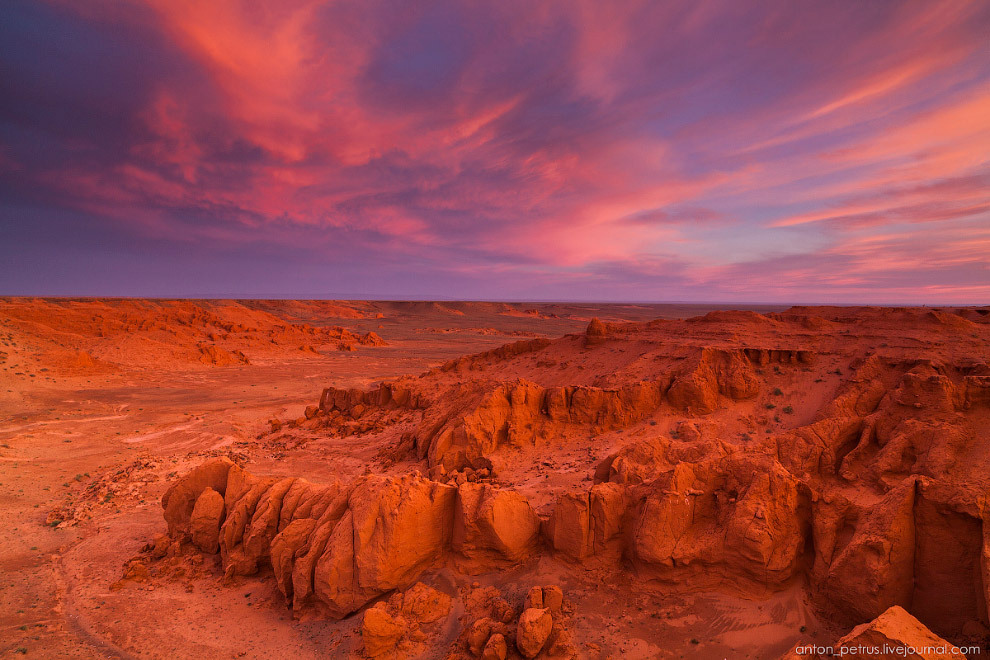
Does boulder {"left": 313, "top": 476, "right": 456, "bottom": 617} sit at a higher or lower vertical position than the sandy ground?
higher

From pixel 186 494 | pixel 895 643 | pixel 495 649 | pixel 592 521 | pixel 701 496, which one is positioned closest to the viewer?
pixel 895 643

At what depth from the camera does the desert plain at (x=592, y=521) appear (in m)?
6.33

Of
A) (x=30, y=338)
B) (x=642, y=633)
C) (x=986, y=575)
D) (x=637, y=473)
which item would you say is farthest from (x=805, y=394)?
(x=30, y=338)

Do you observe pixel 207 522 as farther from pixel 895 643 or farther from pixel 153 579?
pixel 895 643

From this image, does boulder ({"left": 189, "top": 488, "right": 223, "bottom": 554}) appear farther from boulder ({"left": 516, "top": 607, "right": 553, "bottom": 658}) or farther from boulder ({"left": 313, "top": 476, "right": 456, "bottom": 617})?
boulder ({"left": 516, "top": 607, "right": 553, "bottom": 658})

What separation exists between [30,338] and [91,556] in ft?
118

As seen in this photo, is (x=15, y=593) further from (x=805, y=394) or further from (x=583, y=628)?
(x=805, y=394)

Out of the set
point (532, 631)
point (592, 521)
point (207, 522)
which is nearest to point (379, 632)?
point (532, 631)

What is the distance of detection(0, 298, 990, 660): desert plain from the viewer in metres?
6.33

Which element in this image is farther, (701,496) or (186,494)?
(186,494)

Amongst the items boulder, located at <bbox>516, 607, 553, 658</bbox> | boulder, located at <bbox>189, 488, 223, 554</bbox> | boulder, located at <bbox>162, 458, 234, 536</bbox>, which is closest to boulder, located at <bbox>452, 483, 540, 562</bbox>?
boulder, located at <bbox>516, 607, 553, 658</bbox>

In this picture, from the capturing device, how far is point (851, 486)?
8.17 meters

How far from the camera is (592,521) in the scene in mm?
7965

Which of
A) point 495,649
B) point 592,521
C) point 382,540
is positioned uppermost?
point 592,521
